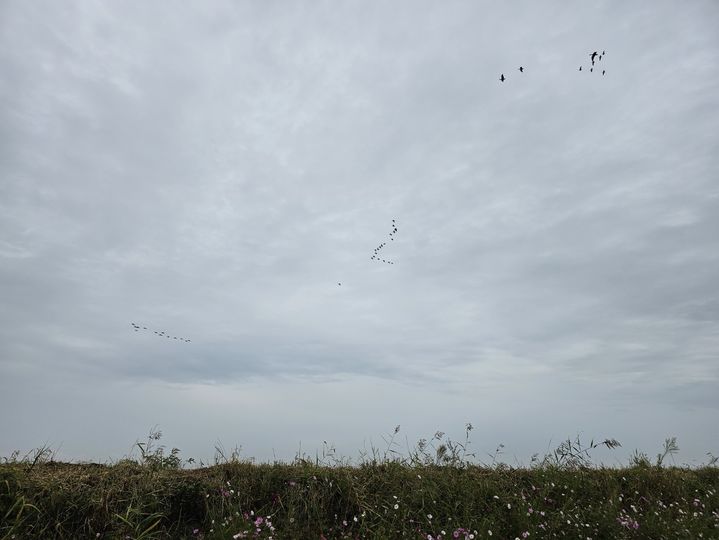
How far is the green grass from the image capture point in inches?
258

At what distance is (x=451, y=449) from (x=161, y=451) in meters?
4.97

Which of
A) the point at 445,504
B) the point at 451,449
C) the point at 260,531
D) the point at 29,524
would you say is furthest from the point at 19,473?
the point at 451,449

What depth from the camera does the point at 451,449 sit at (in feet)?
30.0

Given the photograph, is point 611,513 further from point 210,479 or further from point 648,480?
point 210,479

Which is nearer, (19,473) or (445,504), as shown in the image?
(19,473)

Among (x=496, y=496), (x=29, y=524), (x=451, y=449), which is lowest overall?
(x=29, y=524)

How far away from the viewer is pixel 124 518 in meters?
6.38

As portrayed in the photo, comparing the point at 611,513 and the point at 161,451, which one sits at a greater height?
the point at 161,451

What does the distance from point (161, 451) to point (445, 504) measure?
4.57m

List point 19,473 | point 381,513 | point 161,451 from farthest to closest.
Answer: point 161,451 < point 381,513 < point 19,473

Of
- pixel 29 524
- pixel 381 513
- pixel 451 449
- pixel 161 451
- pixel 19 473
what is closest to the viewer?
pixel 29 524

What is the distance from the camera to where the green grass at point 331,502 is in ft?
21.5

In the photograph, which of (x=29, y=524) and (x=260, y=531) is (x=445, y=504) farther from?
(x=29, y=524)

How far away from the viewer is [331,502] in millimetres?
7438
